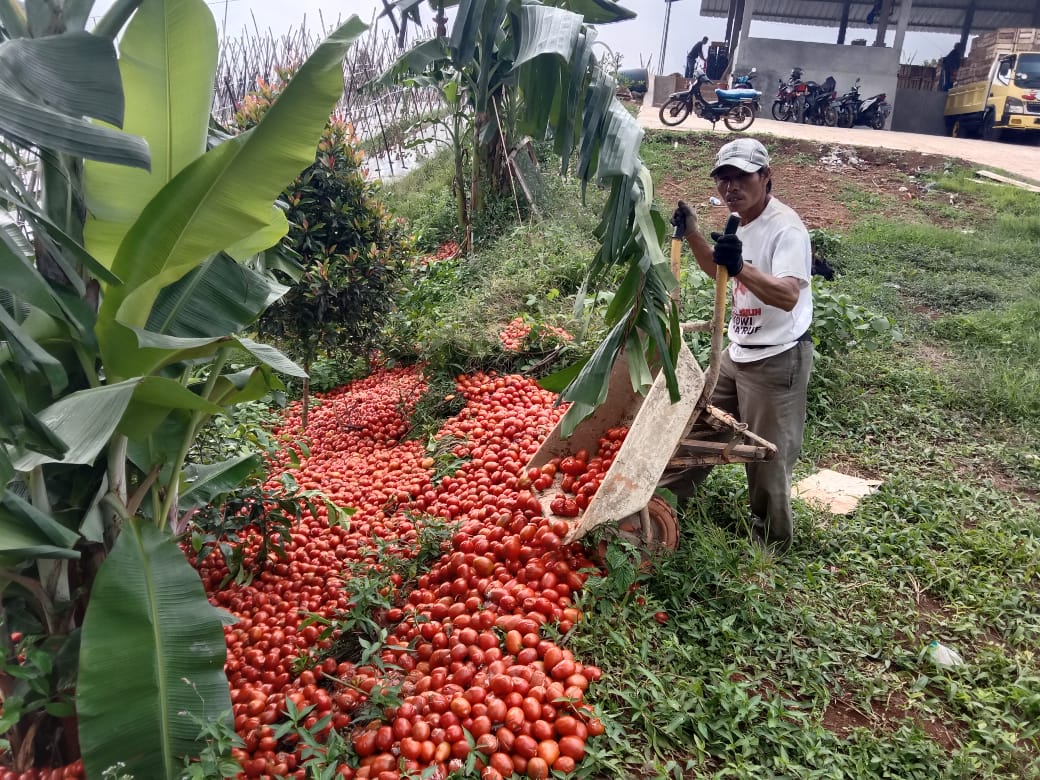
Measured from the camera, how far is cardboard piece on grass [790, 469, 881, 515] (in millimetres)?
4062

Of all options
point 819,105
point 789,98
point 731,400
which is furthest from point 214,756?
point 819,105

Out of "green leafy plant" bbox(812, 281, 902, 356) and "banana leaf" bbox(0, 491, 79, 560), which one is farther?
"green leafy plant" bbox(812, 281, 902, 356)

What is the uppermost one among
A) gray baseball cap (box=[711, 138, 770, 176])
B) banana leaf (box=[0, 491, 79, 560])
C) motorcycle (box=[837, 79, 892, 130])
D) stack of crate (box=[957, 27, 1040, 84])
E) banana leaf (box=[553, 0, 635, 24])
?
stack of crate (box=[957, 27, 1040, 84])

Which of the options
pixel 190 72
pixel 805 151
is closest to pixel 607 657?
pixel 190 72

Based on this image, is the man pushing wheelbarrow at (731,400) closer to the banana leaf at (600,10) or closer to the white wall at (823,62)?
the banana leaf at (600,10)

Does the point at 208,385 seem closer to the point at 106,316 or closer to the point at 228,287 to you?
the point at 228,287

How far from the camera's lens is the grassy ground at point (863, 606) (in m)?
2.33

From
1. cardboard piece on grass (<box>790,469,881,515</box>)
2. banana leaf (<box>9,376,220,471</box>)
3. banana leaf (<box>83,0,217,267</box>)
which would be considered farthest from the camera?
cardboard piece on grass (<box>790,469,881,515</box>)

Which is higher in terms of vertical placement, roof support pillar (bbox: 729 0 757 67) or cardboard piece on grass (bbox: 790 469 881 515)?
roof support pillar (bbox: 729 0 757 67)

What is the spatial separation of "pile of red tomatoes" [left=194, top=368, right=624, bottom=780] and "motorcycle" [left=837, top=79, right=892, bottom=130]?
57.0 feet

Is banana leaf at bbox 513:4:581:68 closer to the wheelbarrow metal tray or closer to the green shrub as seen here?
the wheelbarrow metal tray

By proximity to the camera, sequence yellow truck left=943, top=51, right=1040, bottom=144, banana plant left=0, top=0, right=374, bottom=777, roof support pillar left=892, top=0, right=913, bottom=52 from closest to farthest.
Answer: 1. banana plant left=0, top=0, right=374, bottom=777
2. yellow truck left=943, top=51, right=1040, bottom=144
3. roof support pillar left=892, top=0, right=913, bottom=52

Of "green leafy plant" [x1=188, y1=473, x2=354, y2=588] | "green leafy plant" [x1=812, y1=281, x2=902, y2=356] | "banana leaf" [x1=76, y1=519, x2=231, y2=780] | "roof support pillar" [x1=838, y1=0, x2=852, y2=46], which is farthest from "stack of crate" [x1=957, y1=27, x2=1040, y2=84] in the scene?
"banana leaf" [x1=76, y1=519, x2=231, y2=780]

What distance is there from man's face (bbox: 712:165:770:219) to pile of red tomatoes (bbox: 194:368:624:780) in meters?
1.22
